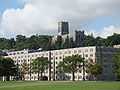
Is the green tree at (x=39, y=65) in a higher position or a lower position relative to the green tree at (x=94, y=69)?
higher

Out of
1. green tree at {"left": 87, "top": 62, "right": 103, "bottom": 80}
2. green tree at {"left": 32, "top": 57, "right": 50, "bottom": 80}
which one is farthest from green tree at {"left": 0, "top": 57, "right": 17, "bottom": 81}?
green tree at {"left": 87, "top": 62, "right": 103, "bottom": 80}

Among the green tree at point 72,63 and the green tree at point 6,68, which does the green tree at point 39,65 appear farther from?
the green tree at point 72,63

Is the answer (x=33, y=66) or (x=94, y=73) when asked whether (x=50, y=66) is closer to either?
(x=33, y=66)

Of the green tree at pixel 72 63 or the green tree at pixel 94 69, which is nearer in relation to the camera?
the green tree at pixel 94 69

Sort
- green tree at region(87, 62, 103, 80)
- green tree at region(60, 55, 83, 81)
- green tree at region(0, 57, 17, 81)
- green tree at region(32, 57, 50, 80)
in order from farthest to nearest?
green tree at region(32, 57, 50, 80), green tree at region(0, 57, 17, 81), green tree at region(60, 55, 83, 81), green tree at region(87, 62, 103, 80)

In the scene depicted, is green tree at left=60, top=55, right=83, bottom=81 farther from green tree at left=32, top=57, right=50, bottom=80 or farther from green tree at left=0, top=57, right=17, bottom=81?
green tree at left=0, top=57, right=17, bottom=81

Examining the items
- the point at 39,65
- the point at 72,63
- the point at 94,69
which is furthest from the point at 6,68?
Answer: the point at 94,69

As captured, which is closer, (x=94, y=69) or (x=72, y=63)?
(x=94, y=69)

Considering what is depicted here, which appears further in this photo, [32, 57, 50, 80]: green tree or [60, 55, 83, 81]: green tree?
[32, 57, 50, 80]: green tree

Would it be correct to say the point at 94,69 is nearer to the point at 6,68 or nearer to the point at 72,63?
the point at 72,63

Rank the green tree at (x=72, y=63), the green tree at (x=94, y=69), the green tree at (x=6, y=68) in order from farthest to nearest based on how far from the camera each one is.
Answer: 1. the green tree at (x=6, y=68)
2. the green tree at (x=72, y=63)
3. the green tree at (x=94, y=69)

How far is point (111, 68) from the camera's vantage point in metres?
168

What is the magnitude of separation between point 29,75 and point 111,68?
45426mm

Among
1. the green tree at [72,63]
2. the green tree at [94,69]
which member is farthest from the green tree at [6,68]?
the green tree at [94,69]
